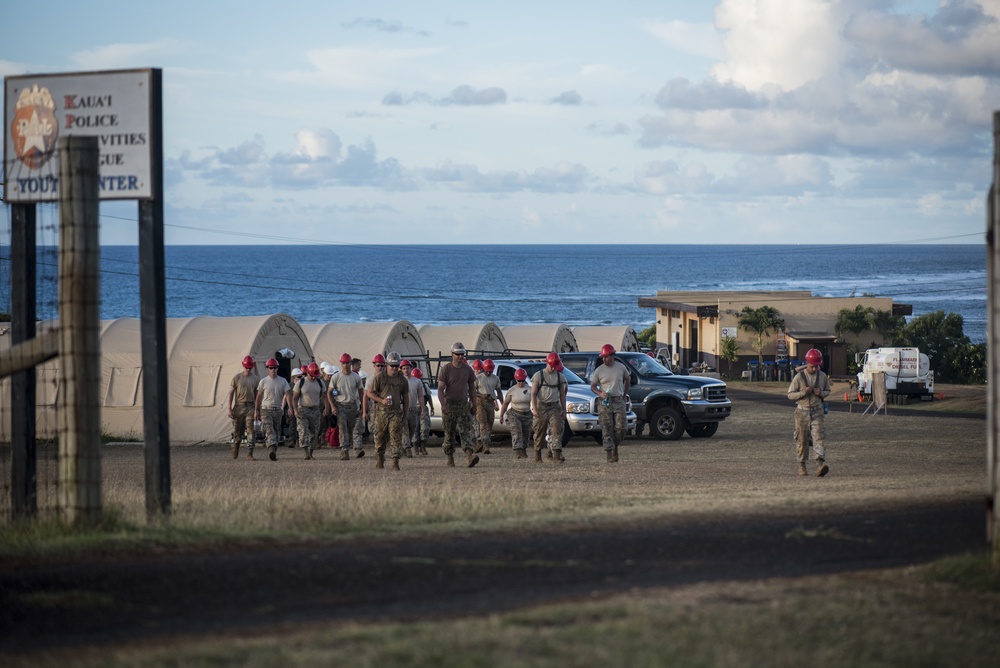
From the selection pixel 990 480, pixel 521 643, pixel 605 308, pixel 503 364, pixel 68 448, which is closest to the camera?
pixel 521 643

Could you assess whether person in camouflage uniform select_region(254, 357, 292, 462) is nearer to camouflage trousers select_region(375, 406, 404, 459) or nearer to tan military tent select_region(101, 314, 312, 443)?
camouflage trousers select_region(375, 406, 404, 459)

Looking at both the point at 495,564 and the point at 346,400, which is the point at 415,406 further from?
the point at 495,564

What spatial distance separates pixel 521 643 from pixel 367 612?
115 centimetres

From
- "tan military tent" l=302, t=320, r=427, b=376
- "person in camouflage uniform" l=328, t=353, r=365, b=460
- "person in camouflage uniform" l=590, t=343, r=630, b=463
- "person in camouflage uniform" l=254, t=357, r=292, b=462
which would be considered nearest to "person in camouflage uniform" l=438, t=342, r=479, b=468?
"person in camouflage uniform" l=590, t=343, r=630, b=463

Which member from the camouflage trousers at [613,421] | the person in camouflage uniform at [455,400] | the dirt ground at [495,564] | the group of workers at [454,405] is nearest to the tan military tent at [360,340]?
the group of workers at [454,405]

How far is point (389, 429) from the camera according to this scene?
60.5 ft

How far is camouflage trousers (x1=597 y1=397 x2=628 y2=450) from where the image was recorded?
19453 millimetres

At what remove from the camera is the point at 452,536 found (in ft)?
30.0

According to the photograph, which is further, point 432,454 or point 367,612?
point 432,454

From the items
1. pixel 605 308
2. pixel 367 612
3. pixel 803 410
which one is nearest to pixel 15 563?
pixel 367 612

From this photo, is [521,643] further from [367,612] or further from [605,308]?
[605,308]

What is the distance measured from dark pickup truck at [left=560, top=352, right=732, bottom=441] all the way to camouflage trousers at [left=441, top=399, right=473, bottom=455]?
254 inches

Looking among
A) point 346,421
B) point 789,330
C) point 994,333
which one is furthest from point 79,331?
point 789,330

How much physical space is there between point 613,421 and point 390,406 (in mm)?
3740
